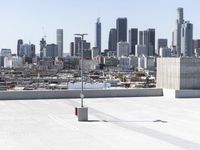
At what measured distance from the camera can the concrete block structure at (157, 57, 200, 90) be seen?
51875 mm

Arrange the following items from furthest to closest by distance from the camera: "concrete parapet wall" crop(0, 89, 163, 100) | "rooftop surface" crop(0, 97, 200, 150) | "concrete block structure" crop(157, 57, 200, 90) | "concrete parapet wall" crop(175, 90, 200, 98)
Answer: "concrete block structure" crop(157, 57, 200, 90) < "concrete parapet wall" crop(175, 90, 200, 98) < "concrete parapet wall" crop(0, 89, 163, 100) < "rooftop surface" crop(0, 97, 200, 150)

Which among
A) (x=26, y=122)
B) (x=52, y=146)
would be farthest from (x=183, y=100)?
(x=52, y=146)

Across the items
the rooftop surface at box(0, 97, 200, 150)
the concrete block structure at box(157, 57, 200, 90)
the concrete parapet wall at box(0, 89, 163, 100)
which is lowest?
the rooftop surface at box(0, 97, 200, 150)

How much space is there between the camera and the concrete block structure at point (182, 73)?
51.9m

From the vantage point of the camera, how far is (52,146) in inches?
1014

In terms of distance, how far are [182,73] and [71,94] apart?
10637mm

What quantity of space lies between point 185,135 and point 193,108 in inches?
541

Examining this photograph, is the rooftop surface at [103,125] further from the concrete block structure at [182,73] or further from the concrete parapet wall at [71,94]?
the concrete block structure at [182,73]

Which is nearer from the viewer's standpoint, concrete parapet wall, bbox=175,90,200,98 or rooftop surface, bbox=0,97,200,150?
rooftop surface, bbox=0,97,200,150

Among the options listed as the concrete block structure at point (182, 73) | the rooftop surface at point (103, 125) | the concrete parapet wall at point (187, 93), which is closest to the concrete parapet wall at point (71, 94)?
the concrete block structure at point (182, 73)

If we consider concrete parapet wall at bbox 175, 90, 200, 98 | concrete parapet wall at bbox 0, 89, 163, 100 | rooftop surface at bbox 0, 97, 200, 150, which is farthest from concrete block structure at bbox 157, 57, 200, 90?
rooftop surface at bbox 0, 97, 200, 150

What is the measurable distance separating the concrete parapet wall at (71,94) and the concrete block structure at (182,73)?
1694mm

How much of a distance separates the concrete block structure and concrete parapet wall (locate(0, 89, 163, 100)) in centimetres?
169

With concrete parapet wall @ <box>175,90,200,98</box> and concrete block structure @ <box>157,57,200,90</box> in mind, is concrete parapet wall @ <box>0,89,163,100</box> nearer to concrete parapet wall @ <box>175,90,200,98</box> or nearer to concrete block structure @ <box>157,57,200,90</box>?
concrete block structure @ <box>157,57,200,90</box>
